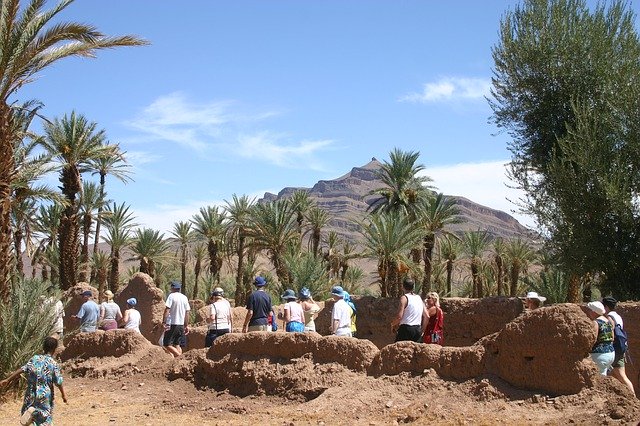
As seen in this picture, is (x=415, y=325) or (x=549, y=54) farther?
(x=549, y=54)

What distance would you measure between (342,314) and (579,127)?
10835 mm

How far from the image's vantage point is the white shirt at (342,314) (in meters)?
11.9

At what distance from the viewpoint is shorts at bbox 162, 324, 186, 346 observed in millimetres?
14023

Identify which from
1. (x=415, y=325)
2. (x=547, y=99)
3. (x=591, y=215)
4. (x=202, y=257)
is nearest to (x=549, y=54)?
(x=547, y=99)

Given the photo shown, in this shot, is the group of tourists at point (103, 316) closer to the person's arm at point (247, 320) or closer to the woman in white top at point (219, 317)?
the woman in white top at point (219, 317)

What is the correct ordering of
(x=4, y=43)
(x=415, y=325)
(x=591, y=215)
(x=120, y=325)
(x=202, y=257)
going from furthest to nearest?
(x=202, y=257)
(x=591, y=215)
(x=120, y=325)
(x=4, y=43)
(x=415, y=325)

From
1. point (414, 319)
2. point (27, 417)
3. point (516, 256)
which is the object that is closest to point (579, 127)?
point (414, 319)

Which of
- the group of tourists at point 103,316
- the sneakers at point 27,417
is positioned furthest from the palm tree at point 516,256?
the sneakers at point 27,417

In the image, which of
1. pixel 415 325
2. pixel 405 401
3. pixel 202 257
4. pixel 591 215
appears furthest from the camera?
pixel 202 257

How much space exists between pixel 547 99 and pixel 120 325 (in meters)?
14.1

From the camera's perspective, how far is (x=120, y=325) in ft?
52.2

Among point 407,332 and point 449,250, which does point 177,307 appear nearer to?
point 407,332

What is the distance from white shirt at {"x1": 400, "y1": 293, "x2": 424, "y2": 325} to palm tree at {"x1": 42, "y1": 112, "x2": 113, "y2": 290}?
759 inches

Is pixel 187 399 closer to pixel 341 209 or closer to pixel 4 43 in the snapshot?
pixel 4 43
